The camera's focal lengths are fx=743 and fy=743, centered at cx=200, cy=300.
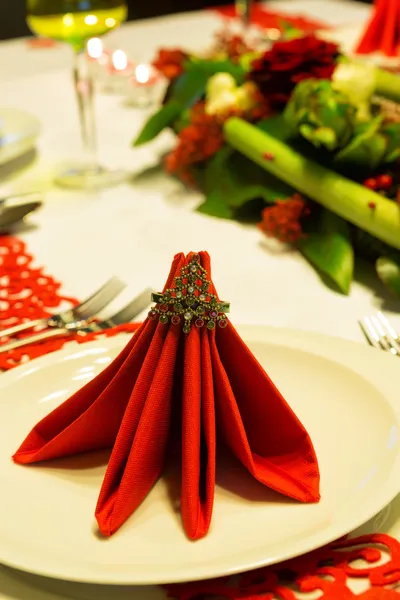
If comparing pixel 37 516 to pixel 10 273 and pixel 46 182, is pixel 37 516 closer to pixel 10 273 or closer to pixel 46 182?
pixel 10 273

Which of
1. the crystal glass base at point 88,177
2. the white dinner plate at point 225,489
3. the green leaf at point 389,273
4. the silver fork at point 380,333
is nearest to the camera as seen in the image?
the white dinner plate at point 225,489

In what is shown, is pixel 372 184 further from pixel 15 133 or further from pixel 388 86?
pixel 15 133

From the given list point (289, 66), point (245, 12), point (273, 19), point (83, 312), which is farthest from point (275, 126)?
point (273, 19)

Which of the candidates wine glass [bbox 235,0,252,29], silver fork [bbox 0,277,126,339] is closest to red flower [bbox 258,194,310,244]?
silver fork [bbox 0,277,126,339]

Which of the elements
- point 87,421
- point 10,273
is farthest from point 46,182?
point 87,421

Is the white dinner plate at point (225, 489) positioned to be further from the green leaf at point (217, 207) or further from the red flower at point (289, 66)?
the red flower at point (289, 66)

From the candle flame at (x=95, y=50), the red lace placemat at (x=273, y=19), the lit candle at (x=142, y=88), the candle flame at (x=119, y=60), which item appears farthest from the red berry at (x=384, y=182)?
the red lace placemat at (x=273, y=19)
